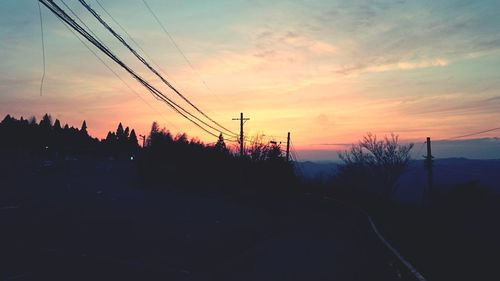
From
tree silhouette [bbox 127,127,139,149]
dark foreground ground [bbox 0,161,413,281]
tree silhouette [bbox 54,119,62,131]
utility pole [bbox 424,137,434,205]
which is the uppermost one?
tree silhouette [bbox 54,119,62,131]

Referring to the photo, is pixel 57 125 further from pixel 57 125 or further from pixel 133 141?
pixel 133 141

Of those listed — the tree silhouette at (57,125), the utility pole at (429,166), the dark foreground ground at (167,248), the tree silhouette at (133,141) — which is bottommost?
the dark foreground ground at (167,248)

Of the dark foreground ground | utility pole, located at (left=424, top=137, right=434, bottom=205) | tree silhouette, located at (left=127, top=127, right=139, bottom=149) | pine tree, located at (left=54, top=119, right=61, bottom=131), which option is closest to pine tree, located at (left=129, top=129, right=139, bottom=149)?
tree silhouette, located at (left=127, top=127, right=139, bottom=149)

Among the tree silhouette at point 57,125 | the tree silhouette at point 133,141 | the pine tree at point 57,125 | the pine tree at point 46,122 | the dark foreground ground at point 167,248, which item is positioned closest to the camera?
the dark foreground ground at point 167,248

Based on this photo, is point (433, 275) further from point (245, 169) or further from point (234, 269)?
point (245, 169)

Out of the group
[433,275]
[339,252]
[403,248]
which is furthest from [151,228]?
[433,275]

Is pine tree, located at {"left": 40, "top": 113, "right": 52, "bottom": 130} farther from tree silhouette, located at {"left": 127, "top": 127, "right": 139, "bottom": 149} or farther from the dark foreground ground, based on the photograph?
the dark foreground ground

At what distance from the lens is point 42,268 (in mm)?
10094

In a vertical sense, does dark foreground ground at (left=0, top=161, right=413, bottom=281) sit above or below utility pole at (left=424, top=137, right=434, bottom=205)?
below

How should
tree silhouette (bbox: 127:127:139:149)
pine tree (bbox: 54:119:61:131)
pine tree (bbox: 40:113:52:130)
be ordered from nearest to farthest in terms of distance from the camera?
1. pine tree (bbox: 40:113:52:130)
2. pine tree (bbox: 54:119:61:131)
3. tree silhouette (bbox: 127:127:139:149)

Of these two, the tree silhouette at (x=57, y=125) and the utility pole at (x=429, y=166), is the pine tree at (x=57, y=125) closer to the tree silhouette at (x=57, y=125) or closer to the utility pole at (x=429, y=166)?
the tree silhouette at (x=57, y=125)

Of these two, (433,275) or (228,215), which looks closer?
(433,275)

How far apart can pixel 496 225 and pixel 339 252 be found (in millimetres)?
22259

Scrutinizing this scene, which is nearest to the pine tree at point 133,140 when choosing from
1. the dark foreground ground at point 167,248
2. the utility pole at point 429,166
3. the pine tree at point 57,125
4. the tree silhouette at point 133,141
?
the tree silhouette at point 133,141
